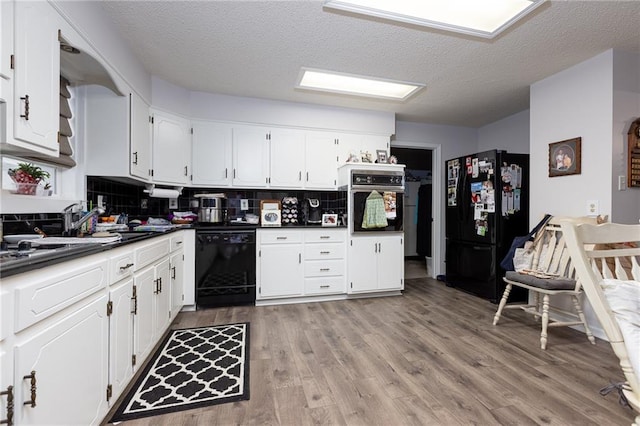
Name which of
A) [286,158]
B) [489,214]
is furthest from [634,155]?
[286,158]

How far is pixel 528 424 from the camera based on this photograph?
1454 millimetres

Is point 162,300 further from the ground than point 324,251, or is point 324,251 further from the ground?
point 324,251

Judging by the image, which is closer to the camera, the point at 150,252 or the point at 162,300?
the point at 150,252

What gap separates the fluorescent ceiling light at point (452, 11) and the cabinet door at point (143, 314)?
2230 millimetres

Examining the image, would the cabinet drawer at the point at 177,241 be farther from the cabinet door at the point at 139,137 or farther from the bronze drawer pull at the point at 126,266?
the bronze drawer pull at the point at 126,266

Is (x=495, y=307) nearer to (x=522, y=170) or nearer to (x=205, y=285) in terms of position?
(x=522, y=170)

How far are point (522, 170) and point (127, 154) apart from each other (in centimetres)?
417

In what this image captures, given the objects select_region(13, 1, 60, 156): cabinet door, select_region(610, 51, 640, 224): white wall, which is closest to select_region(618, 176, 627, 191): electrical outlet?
select_region(610, 51, 640, 224): white wall

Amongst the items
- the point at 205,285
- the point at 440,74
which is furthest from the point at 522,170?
the point at 205,285

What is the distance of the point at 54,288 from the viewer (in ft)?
3.42

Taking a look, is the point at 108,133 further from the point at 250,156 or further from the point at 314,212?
the point at 314,212

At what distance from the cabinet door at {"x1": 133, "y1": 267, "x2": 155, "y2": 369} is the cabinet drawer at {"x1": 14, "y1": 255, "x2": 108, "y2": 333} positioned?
1.60 feet

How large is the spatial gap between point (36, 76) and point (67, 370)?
54.0 inches

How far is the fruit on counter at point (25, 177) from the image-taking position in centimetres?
163
